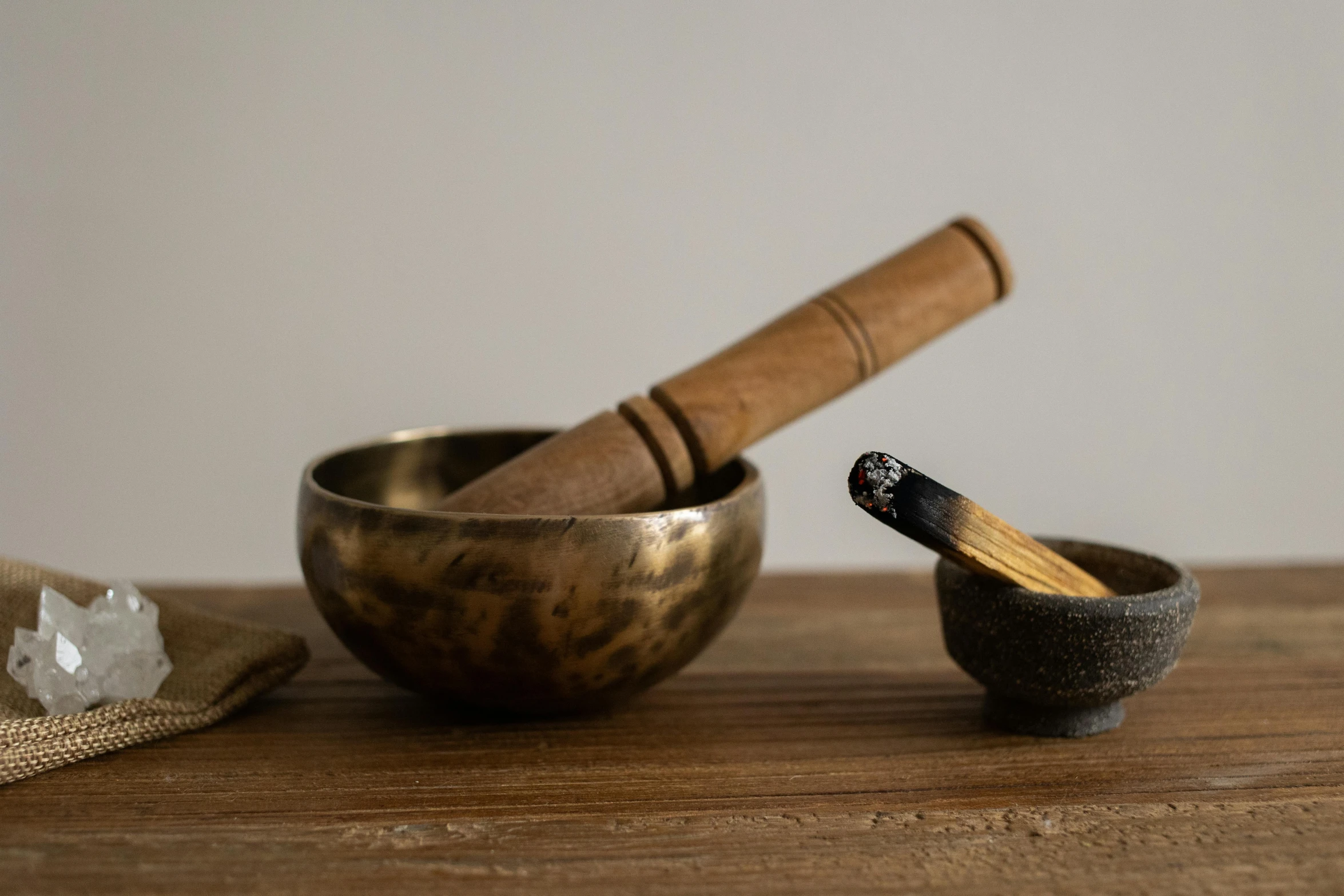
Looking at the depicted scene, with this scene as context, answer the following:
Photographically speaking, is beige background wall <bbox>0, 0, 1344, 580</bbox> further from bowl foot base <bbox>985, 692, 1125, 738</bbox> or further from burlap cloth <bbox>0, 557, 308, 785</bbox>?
bowl foot base <bbox>985, 692, 1125, 738</bbox>

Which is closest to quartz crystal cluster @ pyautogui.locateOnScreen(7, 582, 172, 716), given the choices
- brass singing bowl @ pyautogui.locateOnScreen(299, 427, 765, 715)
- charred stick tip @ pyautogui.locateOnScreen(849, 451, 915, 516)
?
brass singing bowl @ pyautogui.locateOnScreen(299, 427, 765, 715)

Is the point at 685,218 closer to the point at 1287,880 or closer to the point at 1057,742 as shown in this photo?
the point at 1057,742

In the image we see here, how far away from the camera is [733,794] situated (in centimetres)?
72

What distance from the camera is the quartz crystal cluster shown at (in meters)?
0.78

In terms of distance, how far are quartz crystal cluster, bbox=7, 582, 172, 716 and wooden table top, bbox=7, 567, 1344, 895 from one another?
6 centimetres

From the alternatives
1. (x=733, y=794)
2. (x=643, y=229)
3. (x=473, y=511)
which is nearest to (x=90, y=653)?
(x=473, y=511)

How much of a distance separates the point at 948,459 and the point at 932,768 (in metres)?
1.34

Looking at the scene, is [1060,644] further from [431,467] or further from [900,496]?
[431,467]

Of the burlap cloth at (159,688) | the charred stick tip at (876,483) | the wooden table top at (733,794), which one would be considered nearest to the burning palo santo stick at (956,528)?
the charred stick tip at (876,483)

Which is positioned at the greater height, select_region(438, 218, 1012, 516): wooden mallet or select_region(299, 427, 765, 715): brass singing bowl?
select_region(438, 218, 1012, 516): wooden mallet

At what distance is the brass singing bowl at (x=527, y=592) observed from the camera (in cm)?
73

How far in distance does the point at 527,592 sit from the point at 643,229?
1.29m

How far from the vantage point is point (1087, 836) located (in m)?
0.67

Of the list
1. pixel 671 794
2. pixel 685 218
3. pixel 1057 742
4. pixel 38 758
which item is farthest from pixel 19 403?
pixel 1057 742
